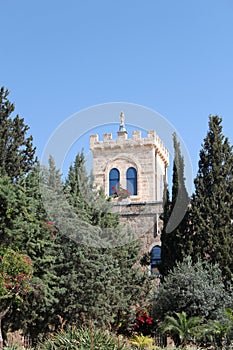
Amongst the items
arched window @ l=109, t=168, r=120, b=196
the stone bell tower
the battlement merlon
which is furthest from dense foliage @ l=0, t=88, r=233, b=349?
the battlement merlon

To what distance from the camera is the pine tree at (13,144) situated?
25359mm

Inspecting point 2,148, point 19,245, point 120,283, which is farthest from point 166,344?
point 2,148

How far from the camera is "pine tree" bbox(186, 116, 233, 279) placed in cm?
2120

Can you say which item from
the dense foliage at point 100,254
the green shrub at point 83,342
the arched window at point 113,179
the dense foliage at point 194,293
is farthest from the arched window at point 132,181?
the green shrub at point 83,342

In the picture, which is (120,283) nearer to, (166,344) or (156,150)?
(166,344)

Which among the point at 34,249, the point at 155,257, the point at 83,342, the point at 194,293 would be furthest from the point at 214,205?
the point at 83,342

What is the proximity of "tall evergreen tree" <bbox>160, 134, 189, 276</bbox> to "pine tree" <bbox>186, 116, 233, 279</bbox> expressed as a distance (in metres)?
0.40

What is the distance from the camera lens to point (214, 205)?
2166 cm

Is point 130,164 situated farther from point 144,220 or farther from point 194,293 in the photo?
point 194,293

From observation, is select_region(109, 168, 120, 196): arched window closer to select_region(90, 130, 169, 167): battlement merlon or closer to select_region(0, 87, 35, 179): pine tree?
select_region(90, 130, 169, 167): battlement merlon

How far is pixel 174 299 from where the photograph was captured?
1986 centimetres

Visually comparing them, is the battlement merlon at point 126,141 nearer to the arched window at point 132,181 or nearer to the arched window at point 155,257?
the arched window at point 132,181

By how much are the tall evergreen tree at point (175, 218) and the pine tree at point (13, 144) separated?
6.98m

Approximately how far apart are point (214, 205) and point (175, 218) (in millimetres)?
1659
